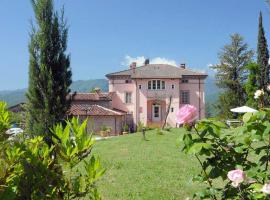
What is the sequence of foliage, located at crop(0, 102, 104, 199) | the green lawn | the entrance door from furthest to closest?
the entrance door → the green lawn → foliage, located at crop(0, 102, 104, 199)

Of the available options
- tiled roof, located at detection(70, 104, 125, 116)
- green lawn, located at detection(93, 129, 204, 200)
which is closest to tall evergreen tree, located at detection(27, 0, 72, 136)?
green lawn, located at detection(93, 129, 204, 200)

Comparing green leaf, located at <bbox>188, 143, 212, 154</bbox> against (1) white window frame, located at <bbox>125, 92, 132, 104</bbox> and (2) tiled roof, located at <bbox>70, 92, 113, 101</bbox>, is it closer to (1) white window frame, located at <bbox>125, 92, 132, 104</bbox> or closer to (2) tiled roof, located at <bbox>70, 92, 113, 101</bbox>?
(2) tiled roof, located at <bbox>70, 92, 113, 101</bbox>

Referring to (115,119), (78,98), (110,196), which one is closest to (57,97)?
(110,196)

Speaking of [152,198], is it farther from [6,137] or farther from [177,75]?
[177,75]

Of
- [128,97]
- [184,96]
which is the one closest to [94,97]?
[128,97]

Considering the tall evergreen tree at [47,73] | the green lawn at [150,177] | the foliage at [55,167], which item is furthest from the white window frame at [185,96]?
the foliage at [55,167]

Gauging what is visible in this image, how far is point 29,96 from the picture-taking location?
10977mm

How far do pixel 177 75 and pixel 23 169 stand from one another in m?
42.6

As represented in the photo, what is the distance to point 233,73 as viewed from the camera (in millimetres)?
46281

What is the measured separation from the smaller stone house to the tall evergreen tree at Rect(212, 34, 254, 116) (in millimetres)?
12355

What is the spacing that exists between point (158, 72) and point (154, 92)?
2732 millimetres

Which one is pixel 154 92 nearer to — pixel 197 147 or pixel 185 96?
pixel 185 96

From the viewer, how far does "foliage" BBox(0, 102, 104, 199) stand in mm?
2529

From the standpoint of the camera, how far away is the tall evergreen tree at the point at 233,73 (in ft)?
141
